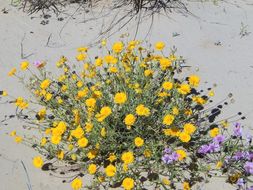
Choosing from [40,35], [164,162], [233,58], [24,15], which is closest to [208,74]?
[233,58]

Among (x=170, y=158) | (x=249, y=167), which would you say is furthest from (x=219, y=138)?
(x=170, y=158)

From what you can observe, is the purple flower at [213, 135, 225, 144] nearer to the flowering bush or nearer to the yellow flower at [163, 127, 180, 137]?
the flowering bush

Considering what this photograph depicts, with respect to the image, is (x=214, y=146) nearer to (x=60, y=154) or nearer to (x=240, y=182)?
(x=240, y=182)

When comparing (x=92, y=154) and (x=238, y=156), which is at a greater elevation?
(x=238, y=156)

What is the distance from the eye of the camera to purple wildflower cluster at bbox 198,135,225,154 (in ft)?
10.6

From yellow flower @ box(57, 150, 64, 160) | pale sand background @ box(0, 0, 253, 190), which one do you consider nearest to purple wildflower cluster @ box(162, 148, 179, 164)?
yellow flower @ box(57, 150, 64, 160)

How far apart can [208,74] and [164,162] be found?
52.2 inches

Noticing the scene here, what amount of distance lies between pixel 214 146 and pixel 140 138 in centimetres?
56

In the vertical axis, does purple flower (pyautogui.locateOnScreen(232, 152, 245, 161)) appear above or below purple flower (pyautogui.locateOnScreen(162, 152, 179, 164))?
above

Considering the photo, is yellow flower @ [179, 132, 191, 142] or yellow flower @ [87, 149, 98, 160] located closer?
yellow flower @ [179, 132, 191, 142]

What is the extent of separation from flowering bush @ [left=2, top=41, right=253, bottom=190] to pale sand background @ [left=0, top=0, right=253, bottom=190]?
26 cm

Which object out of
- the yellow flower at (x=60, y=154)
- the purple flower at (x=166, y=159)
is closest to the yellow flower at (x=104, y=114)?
the yellow flower at (x=60, y=154)

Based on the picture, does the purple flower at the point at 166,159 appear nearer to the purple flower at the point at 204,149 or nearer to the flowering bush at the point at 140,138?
the flowering bush at the point at 140,138

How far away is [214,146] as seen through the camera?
3236mm
